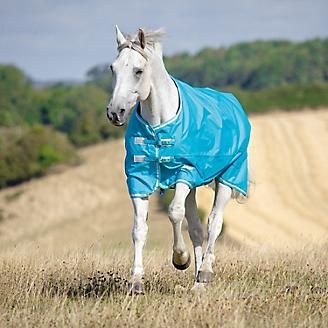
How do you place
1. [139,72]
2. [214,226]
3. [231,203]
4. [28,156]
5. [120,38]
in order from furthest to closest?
1. [28,156]
2. [231,203]
3. [214,226]
4. [120,38]
5. [139,72]

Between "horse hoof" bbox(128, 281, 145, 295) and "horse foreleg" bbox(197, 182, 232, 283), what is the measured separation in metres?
0.60

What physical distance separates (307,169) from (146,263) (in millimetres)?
37328

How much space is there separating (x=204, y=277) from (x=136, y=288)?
26.9 inches

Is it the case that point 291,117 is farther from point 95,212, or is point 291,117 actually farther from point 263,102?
point 95,212

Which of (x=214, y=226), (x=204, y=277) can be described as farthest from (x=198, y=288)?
(x=214, y=226)

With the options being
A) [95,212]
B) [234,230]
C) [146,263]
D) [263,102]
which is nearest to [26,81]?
[263,102]

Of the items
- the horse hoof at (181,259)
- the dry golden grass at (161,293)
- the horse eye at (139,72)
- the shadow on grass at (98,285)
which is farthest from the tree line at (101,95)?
the horse eye at (139,72)

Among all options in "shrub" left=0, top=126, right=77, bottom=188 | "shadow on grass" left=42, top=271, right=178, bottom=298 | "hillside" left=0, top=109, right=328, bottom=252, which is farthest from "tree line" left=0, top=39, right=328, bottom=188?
"shadow on grass" left=42, top=271, right=178, bottom=298

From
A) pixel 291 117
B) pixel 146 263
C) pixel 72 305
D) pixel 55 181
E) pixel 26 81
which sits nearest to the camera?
pixel 72 305

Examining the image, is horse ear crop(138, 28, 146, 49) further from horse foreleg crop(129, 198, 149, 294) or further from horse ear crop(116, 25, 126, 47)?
horse foreleg crop(129, 198, 149, 294)

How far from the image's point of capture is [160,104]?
7387 millimetres

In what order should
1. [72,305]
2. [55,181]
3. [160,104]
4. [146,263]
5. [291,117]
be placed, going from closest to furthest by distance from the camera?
[72,305], [160,104], [146,263], [55,181], [291,117]

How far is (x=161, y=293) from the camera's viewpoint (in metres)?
7.36

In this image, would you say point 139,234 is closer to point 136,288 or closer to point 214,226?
point 136,288
